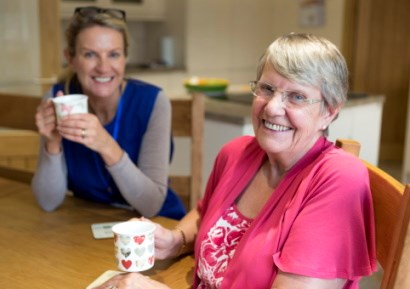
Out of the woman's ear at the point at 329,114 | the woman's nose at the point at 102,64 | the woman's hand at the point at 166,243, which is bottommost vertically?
the woman's hand at the point at 166,243

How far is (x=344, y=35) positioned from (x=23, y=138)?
380cm

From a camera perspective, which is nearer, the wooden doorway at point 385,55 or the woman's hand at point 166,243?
the woman's hand at point 166,243

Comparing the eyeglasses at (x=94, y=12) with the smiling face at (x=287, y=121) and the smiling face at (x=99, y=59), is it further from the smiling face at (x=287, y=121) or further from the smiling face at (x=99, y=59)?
the smiling face at (x=287, y=121)

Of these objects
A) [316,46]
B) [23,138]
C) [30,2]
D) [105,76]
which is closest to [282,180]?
[316,46]

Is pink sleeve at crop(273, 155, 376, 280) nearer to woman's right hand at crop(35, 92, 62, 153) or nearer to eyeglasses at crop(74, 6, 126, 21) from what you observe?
woman's right hand at crop(35, 92, 62, 153)

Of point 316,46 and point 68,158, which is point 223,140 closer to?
point 68,158

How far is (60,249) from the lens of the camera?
1287 millimetres

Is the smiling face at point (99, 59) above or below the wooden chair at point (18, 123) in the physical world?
above

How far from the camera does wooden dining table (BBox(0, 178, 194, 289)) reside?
1144 millimetres

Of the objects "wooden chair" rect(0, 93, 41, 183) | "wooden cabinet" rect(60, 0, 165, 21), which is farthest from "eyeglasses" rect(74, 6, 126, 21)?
"wooden cabinet" rect(60, 0, 165, 21)

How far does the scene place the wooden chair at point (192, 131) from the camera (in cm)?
177

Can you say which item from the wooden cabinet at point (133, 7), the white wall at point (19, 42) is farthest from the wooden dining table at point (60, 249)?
the wooden cabinet at point (133, 7)

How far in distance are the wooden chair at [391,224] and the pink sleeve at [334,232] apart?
3cm

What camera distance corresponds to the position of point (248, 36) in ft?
18.4
